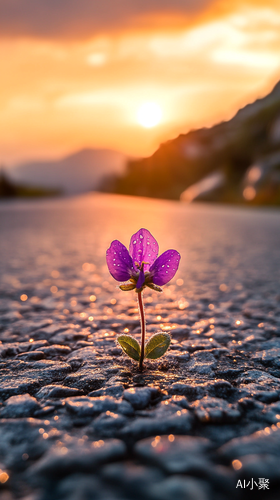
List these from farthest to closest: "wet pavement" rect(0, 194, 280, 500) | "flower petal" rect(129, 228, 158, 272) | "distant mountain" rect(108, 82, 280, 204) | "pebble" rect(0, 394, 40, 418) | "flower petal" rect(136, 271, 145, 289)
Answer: "distant mountain" rect(108, 82, 280, 204) → "flower petal" rect(129, 228, 158, 272) → "flower petal" rect(136, 271, 145, 289) → "pebble" rect(0, 394, 40, 418) → "wet pavement" rect(0, 194, 280, 500)

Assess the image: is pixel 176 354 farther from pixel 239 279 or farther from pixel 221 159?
pixel 221 159

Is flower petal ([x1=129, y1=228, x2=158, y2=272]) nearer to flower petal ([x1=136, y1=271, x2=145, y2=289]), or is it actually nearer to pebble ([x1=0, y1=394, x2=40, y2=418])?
flower petal ([x1=136, y1=271, x2=145, y2=289])

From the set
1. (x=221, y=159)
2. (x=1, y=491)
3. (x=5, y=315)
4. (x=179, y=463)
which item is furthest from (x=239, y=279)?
(x=221, y=159)

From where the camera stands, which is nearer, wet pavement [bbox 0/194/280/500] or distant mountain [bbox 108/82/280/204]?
wet pavement [bbox 0/194/280/500]

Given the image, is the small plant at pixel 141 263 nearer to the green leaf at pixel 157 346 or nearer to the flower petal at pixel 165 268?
the flower petal at pixel 165 268

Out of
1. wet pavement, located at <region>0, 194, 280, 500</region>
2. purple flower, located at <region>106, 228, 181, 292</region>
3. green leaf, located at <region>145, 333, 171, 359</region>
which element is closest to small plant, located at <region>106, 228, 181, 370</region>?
purple flower, located at <region>106, 228, 181, 292</region>

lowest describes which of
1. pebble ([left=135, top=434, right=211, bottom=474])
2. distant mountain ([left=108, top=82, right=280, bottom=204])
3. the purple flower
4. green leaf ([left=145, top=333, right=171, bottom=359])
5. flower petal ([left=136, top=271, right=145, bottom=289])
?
pebble ([left=135, top=434, right=211, bottom=474])

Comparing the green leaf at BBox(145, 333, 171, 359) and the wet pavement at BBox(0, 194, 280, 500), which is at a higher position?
the green leaf at BBox(145, 333, 171, 359)
